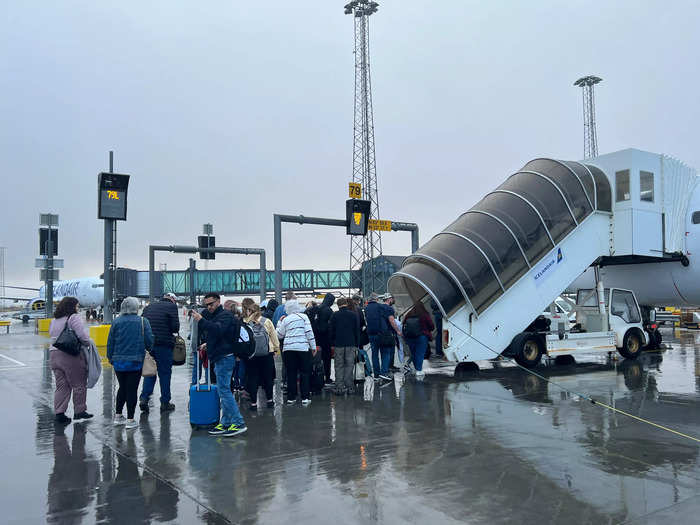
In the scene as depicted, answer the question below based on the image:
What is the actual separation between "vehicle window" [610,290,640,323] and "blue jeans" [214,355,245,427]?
11044 mm

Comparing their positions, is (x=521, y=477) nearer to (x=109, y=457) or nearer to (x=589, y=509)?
(x=589, y=509)

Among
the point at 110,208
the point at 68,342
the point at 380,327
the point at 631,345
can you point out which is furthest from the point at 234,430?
the point at 631,345

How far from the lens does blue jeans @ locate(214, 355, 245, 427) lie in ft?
24.0

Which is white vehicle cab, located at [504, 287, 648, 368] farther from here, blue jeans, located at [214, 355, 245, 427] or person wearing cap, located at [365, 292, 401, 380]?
blue jeans, located at [214, 355, 245, 427]

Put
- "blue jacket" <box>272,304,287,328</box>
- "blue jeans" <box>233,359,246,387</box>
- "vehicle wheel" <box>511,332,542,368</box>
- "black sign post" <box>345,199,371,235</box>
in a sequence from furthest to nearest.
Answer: "black sign post" <box>345,199,371,235</box>, "vehicle wheel" <box>511,332,542,368</box>, "blue jacket" <box>272,304,287,328</box>, "blue jeans" <box>233,359,246,387</box>

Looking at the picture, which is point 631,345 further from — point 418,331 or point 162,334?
point 162,334

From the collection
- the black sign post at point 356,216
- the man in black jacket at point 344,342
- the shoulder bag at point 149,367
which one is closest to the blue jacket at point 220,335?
the shoulder bag at point 149,367

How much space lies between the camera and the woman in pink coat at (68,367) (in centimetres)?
798

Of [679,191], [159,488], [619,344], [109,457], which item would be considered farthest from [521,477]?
[679,191]

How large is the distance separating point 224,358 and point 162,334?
155 centimetres

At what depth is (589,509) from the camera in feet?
15.2

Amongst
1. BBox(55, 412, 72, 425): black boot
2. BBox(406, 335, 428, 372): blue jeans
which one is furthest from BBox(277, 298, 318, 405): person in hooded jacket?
BBox(55, 412, 72, 425): black boot

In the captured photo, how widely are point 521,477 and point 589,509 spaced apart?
0.85 metres

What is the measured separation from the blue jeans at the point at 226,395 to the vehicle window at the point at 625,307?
435 inches
